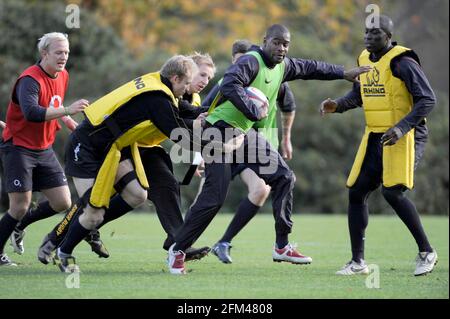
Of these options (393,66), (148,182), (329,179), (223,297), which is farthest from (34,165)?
(329,179)

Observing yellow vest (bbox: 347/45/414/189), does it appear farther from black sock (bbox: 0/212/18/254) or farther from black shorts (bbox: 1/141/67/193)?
black sock (bbox: 0/212/18/254)

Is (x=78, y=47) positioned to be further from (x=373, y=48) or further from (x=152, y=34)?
(x=373, y=48)

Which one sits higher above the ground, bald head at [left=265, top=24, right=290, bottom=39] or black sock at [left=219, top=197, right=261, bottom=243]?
bald head at [left=265, top=24, right=290, bottom=39]

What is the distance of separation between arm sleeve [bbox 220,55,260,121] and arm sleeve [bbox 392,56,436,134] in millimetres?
1353

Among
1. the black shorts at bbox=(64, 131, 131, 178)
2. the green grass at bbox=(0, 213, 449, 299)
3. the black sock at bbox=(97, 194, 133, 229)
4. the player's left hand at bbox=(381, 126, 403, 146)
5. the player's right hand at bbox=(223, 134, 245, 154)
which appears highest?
the player's left hand at bbox=(381, 126, 403, 146)

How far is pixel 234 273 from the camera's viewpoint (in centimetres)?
870

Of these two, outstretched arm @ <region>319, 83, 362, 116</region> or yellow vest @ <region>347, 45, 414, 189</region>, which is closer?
yellow vest @ <region>347, 45, 414, 189</region>

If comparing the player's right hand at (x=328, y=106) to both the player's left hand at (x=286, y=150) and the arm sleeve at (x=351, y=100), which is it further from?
the player's left hand at (x=286, y=150)

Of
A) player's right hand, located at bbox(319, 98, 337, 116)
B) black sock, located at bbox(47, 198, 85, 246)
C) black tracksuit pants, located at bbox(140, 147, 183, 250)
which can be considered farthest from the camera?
player's right hand, located at bbox(319, 98, 337, 116)

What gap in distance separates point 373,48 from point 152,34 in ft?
79.8

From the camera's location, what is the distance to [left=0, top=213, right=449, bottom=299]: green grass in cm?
724

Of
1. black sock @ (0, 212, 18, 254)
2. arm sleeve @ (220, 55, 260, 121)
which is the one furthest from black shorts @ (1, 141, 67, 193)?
arm sleeve @ (220, 55, 260, 121)

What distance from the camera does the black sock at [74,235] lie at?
8.16 metres

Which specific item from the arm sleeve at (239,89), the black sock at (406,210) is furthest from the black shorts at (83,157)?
the black sock at (406,210)
